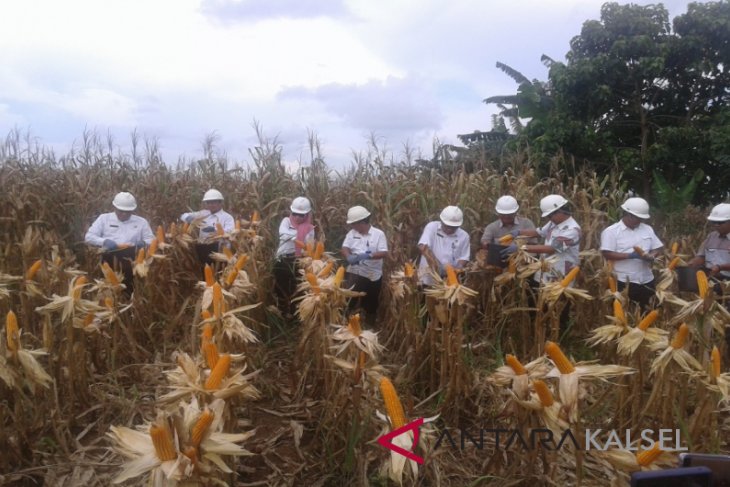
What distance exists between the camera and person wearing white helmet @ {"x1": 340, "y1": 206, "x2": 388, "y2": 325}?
5.29m

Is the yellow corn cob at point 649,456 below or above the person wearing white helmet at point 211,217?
below

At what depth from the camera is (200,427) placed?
5.13ft

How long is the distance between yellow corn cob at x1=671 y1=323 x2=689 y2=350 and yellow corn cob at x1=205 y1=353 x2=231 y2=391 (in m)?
1.81

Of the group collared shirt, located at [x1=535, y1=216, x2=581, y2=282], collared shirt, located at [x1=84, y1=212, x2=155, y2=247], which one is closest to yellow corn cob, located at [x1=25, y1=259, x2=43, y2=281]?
collared shirt, located at [x1=84, y1=212, x2=155, y2=247]

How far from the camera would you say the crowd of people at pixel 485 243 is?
15.8 ft

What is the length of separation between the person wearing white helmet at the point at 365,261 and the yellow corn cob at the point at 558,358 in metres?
3.31

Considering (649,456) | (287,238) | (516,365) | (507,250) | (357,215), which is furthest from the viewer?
(287,238)

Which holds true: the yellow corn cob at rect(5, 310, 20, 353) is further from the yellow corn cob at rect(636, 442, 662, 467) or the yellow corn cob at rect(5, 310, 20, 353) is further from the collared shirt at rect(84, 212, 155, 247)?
the collared shirt at rect(84, 212, 155, 247)

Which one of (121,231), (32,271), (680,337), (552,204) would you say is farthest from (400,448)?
(121,231)

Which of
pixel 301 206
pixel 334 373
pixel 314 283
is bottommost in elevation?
pixel 334 373

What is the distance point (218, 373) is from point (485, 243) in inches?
143

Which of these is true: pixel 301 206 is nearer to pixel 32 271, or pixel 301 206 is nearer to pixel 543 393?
pixel 32 271

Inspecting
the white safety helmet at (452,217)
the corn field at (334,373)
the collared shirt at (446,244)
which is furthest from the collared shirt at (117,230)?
the white safety helmet at (452,217)

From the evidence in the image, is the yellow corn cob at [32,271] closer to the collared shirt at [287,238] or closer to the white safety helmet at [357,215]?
the collared shirt at [287,238]
